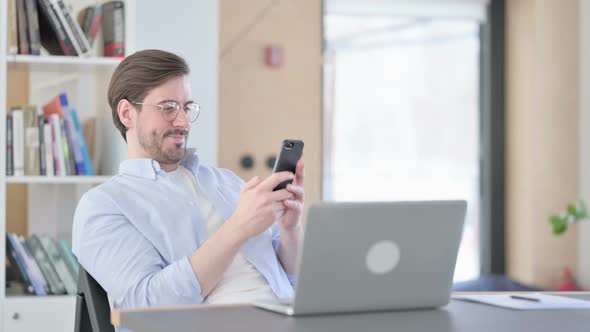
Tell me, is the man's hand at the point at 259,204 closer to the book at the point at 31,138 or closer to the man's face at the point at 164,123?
the man's face at the point at 164,123

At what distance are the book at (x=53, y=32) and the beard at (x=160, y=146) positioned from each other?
1121 millimetres

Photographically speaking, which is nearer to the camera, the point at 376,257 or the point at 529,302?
the point at 376,257

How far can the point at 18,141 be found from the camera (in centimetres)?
316

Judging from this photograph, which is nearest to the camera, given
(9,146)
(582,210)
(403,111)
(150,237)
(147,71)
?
(150,237)

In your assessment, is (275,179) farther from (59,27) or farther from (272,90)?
(272,90)

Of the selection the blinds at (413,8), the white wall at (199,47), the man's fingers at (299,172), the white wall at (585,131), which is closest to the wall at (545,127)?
the white wall at (585,131)

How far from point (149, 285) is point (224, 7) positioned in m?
3.17

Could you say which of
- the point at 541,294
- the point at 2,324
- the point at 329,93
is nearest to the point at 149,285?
the point at 541,294

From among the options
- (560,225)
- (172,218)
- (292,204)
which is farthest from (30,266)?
(560,225)

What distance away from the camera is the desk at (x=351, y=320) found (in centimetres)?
149

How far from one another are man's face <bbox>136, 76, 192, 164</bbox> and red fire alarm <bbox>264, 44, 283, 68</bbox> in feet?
9.26

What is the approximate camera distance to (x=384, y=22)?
5.47 metres

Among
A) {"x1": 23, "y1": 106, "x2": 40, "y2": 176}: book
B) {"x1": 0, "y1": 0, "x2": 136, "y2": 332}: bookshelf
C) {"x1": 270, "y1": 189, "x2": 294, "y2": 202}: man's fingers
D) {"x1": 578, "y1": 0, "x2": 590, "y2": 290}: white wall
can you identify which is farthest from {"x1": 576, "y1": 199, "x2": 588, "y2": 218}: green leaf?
{"x1": 270, "y1": 189, "x2": 294, "y2": 202}: man's fingers

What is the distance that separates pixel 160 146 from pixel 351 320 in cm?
79
